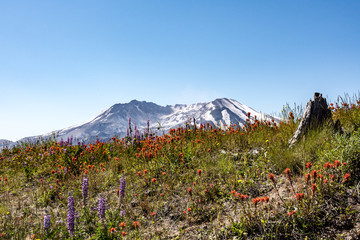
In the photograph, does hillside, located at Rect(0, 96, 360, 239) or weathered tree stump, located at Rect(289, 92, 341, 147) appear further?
weathered tree stump, located at Rect(289, 92, 341, 147)

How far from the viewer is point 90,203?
4.75 meters

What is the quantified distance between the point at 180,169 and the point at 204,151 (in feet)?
3.12

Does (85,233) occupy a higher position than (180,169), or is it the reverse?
(180,169)

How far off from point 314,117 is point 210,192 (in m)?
3.16

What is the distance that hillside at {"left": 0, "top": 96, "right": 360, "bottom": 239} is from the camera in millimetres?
2916

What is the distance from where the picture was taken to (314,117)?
508 cm

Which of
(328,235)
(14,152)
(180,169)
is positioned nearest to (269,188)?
(328,235)

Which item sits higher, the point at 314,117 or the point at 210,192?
the point at 314,117

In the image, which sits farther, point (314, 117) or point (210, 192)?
point (314, 117)

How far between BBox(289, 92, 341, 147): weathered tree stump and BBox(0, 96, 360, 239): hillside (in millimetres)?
258

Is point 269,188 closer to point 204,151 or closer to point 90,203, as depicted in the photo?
point 204,151

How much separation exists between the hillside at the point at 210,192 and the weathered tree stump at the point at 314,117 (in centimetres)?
26

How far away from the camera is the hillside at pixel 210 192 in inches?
115

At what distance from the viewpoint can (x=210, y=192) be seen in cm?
398
